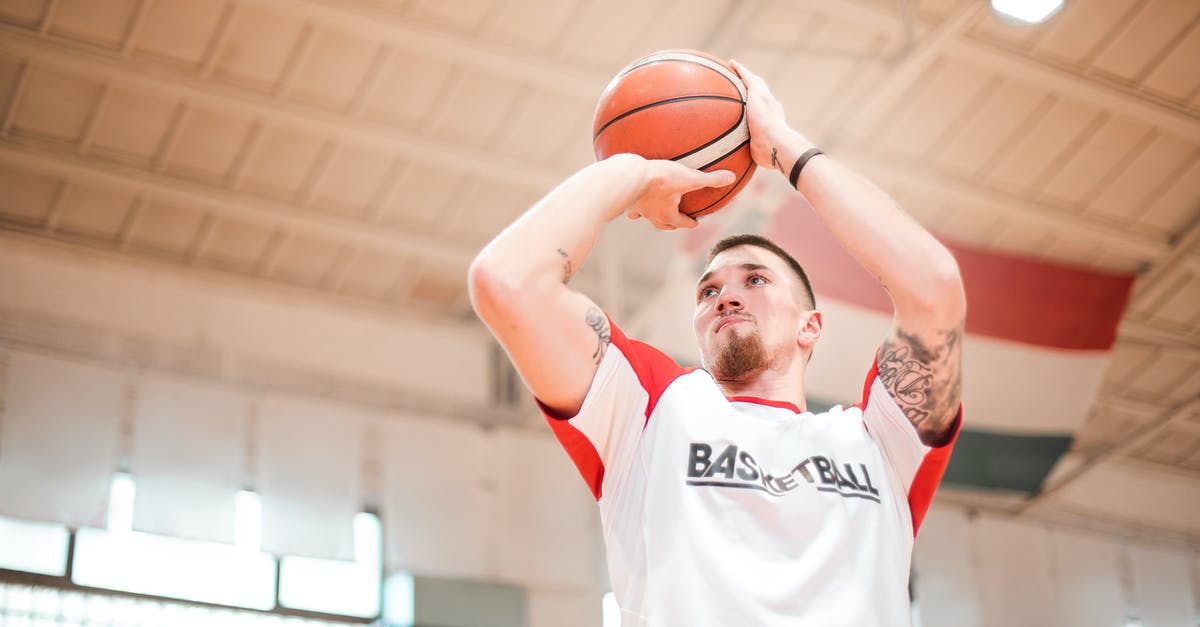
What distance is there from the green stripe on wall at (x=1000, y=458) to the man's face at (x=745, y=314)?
299 inches

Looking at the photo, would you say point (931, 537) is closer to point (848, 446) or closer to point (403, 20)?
point (403, 20)

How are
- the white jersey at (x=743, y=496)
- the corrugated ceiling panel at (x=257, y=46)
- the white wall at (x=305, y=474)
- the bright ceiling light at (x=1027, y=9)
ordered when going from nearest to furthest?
the white jersey at (x=743, y=496) < the bright ceiling light at (x=1027, y=9) < the corrugated ceiling panel at (x=257, y=46) < the white wall at (x=305, y=474)

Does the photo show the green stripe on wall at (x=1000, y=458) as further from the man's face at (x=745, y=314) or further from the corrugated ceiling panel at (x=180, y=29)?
the man's face at (x=745, y=314)

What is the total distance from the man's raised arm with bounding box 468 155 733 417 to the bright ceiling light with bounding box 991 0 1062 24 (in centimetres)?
589

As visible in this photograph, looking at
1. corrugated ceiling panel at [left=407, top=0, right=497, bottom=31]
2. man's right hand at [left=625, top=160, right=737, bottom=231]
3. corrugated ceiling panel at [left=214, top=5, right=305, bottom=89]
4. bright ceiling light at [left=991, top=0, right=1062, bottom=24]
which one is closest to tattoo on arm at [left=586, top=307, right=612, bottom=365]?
man's right hand at [left=625, top=160, right=737, bottom=231]

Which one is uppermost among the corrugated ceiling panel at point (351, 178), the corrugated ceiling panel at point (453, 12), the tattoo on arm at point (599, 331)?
the corrugated ceiling panel at point (453, 12)

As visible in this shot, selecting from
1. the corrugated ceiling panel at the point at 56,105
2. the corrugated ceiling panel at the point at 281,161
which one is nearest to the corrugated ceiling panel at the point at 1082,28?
the corrugated ceiling panel at the point at 281,161

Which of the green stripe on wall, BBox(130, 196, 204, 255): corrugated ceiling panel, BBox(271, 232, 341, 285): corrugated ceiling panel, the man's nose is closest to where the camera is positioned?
the man's nose

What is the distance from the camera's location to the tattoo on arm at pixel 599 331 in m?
2.26

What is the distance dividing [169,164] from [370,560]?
3434 millimetres

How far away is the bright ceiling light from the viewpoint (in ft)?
24.6

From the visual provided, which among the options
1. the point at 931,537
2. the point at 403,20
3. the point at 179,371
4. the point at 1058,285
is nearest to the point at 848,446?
the point at 403,20

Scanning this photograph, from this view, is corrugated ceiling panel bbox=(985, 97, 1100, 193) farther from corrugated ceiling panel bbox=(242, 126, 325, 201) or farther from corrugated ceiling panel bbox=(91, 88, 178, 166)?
corrugated ceiling panel bbox=(91, 88, 178, 166)

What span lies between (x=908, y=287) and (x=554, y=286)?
0.63 meters
